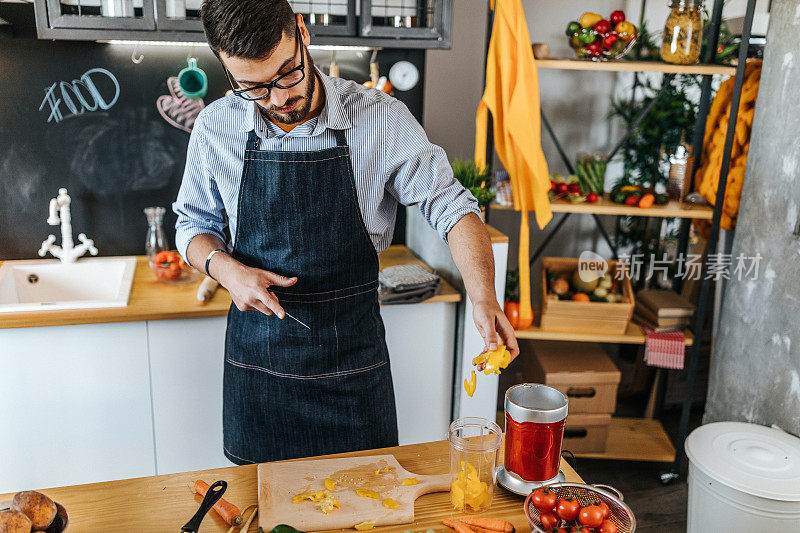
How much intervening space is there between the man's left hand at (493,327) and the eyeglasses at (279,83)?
64 centimetres

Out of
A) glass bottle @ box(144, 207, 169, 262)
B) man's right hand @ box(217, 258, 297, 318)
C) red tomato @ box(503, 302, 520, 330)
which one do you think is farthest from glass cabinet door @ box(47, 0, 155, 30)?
red tomato @ box(503, 302, 520, 330)

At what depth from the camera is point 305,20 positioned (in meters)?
2.37

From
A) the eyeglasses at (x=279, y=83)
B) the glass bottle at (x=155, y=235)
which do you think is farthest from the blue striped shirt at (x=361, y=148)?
the glass bottle at (x=155, y=235)

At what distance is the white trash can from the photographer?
6.33ft

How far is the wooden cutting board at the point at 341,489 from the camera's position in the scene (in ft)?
3.84

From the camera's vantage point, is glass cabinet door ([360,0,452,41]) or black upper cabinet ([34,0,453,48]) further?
glass cabinet door ([360,0,452,41])

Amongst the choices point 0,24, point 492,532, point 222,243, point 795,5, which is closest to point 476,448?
point 492,532

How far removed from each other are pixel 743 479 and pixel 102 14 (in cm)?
255

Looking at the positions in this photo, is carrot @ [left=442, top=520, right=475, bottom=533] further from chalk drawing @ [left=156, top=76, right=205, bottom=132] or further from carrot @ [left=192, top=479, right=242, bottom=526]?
chalk drawing @ [left=156, top=76, right=205, bottom=132]

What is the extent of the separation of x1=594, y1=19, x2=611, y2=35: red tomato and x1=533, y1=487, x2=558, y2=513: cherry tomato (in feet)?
6.63

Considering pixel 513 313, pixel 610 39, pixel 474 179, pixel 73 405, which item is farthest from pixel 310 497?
pixel 610 39

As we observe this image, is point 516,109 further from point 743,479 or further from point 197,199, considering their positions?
point 743,479

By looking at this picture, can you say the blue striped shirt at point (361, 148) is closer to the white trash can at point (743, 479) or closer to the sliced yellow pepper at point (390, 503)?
the sliced yellow pepper at point (390, 503)

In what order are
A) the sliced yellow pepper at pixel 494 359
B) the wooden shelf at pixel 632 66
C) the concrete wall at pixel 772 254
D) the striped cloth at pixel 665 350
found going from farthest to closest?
1. the striped cloth at pixel 665 350
2. the wooden shelf at pixel 632 66
3. the concrete wall at pixel 772 254
4. the sliced yellow pepper at pixel 494 359
